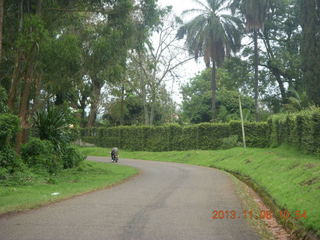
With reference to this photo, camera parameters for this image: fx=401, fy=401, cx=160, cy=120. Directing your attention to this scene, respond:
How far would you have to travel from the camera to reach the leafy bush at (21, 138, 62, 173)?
18.4 m

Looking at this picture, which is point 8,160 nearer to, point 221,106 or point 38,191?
point 38,191

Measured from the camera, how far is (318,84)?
3516cm

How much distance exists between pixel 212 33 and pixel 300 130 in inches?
892

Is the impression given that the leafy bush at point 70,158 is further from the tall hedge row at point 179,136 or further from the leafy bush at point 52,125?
the tall hedge row at point 179,136

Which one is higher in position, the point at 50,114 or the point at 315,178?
the point at 50,114

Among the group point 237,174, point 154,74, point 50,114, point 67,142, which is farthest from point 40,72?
point 154,74

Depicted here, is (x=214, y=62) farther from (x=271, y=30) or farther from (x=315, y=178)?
(x=315, y=178)

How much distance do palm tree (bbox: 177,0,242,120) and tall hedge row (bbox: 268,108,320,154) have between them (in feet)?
49.6

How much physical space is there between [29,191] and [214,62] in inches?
1321

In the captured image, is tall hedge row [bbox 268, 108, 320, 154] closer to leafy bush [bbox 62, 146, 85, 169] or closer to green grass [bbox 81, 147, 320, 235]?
green grass [bbox 81, 147, 320, 235]

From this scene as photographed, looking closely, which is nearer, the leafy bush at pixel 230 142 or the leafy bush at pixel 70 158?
the leafy bush at pixel 70 158

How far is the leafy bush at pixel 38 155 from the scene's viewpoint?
1841cm

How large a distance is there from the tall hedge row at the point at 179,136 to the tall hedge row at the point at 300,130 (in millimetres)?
5959

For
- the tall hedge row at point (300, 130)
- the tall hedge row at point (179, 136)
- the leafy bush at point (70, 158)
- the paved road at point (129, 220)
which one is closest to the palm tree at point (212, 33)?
the tall hedge row at point (179, 136)
